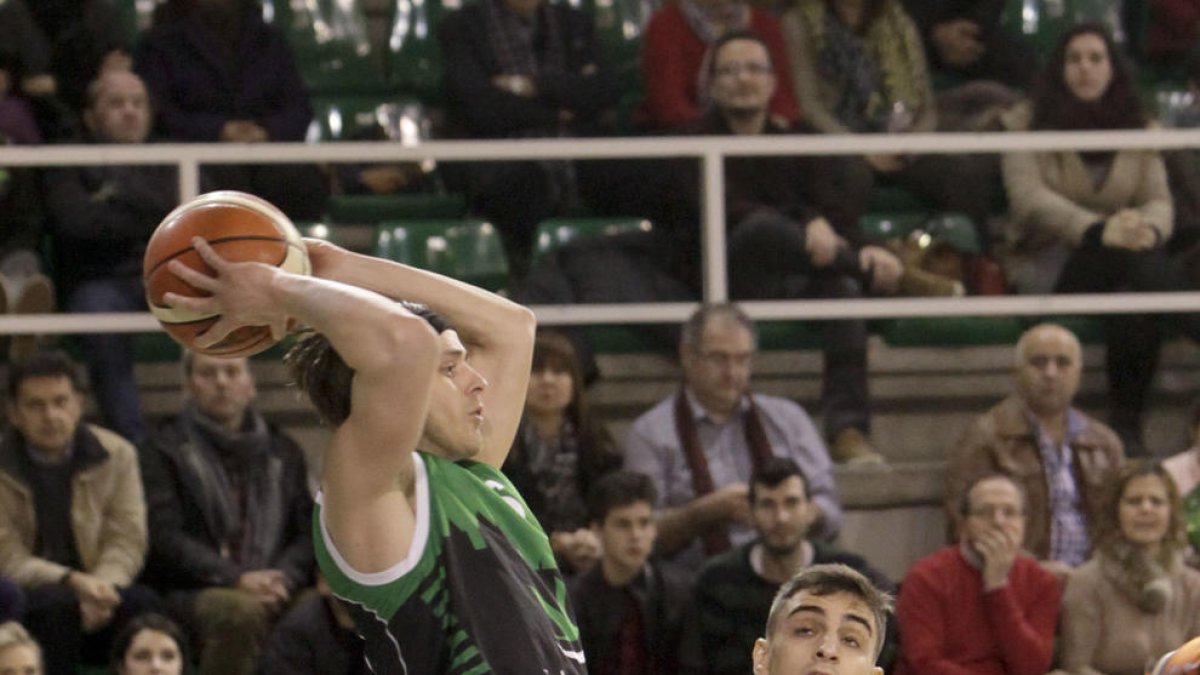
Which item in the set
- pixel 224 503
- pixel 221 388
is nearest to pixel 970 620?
pixel 224 503

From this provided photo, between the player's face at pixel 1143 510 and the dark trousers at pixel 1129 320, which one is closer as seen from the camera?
the player's face at pixel 1143 510

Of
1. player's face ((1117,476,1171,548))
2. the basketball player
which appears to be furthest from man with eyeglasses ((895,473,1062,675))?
the basketball player

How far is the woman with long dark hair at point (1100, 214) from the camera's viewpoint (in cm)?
785

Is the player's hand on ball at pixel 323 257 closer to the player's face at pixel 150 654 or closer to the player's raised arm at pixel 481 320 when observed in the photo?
the player's raised arm at pixel 481 320

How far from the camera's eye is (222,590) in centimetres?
675

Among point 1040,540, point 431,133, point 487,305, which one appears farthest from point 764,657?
point 431,133

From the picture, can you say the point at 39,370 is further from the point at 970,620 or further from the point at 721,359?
the point at 970,620

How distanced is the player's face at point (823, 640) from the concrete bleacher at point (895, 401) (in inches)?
138

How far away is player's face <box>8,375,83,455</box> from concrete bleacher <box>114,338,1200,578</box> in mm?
943

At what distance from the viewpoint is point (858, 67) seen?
855 cm

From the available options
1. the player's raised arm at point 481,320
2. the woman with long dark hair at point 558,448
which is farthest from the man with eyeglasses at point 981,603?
the player's raised arm at point 481,320

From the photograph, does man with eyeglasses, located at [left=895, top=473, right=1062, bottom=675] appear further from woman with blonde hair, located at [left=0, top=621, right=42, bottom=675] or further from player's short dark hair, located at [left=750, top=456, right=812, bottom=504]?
woman with blonde hair, located at [left=0, top=621, right=42, bottom=675]

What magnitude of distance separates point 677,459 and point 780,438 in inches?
14.0

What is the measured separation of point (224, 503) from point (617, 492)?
126 centimetres
